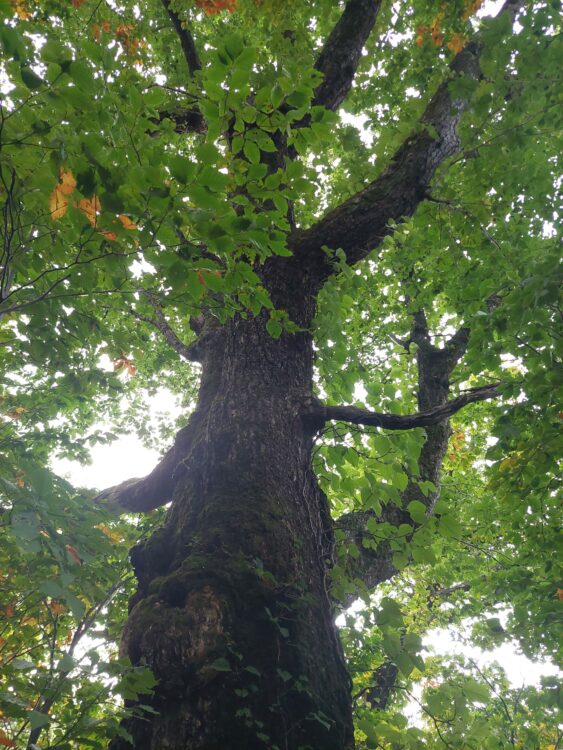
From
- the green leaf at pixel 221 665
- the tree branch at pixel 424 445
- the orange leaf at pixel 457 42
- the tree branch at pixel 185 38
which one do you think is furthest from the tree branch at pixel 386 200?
the green leaf at pixel 221 665

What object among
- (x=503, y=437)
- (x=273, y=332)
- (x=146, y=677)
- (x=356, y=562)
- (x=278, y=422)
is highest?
(x=503, y=437)

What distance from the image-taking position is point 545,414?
10.1 ft

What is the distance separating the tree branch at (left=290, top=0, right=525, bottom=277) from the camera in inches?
152

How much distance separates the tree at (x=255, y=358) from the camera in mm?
1621

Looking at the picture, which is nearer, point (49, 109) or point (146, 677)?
point (146, 677)

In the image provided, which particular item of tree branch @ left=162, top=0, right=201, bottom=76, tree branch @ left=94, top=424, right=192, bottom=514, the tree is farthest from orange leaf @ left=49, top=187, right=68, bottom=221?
tree branch @ left=162, top=0, right=201, bottom=76

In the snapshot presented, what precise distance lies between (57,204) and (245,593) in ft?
6.05

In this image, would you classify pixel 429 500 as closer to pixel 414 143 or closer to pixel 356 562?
pixel 356 562

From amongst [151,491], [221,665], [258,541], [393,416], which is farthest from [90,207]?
[151,491]

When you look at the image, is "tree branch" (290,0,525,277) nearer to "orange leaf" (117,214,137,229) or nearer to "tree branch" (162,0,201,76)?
"orange leaf" (117,214,137,229)

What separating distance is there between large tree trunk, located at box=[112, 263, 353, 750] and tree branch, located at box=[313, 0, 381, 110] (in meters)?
3.14

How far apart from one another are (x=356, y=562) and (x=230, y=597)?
193cm

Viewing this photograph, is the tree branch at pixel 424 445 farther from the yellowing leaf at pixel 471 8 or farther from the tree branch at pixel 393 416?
the yellowing leaf at pixel 471 8

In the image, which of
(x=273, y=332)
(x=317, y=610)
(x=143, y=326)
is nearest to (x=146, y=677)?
(x=317, y=610)
